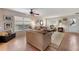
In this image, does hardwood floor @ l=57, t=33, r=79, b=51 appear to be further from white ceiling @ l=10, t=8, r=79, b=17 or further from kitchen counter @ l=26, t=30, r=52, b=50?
white ceiling @ l=10, t=8, r=79, b=17

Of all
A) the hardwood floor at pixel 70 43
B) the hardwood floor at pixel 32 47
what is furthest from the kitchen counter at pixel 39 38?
the hardwood floor at pixel 70 43

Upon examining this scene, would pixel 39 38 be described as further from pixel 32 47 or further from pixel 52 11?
pixel 52 11

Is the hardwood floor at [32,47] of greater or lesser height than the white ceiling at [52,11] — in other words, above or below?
below

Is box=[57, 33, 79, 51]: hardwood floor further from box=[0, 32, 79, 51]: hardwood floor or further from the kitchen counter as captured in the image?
the kitchen counter

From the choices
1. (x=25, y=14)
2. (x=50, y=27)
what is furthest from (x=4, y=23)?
(x=50, y=27)

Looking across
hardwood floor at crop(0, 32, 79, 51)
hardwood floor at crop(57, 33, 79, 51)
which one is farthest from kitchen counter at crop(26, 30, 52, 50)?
hardwood floor at crop(57, 33, 79, 51)

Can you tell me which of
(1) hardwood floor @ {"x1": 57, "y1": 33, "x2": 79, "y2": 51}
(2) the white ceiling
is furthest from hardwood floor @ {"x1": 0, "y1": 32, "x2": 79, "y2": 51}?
(2) the white ceiling

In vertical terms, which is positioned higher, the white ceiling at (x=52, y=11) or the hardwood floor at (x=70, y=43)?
the white ceiling at (x=52, y=11)

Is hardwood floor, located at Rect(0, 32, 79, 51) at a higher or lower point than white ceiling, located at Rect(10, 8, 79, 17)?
lower

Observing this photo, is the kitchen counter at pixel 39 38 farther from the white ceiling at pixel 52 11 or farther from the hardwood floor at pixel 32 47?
the white ceiling at pixel 52 11

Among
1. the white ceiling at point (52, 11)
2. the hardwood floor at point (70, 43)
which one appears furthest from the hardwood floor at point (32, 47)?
the white ceiling at point (52, 11)

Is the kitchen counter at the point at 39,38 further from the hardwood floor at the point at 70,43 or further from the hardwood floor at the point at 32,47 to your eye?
the hardwood floor at the point at 70,43
